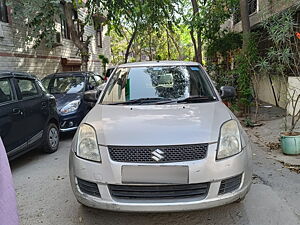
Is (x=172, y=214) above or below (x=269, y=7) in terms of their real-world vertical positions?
below

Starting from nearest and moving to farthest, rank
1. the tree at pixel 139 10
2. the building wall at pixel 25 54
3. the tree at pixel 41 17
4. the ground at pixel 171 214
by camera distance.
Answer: the ground at pixel 171 214 < the tree at pixel 41 17 < the building wall at pixel 25 54 < the tree at pixel 139 10

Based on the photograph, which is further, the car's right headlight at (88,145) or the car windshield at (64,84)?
the car windshield at (64,84)

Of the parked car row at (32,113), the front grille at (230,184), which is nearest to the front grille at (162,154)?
the front grille at (230,184)

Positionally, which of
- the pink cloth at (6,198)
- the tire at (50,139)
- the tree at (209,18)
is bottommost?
the tire at (50,139)

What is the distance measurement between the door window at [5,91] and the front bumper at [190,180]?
2.40 metres

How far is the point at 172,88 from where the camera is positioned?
151 inches

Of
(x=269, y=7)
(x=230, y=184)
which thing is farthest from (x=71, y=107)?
(x=269, y=7)

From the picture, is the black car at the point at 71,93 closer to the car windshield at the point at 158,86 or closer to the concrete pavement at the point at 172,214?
the car windshield at the point at 158,86

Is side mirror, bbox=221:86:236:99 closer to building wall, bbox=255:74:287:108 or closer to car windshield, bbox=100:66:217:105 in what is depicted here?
car windshield, bbox=100:66:217:105

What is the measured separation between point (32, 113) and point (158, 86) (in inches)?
94.5

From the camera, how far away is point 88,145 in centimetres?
276

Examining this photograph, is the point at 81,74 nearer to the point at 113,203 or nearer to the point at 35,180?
the point at 35,180

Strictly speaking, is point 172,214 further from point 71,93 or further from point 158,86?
point 71,93

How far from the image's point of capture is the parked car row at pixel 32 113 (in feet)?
14.2
